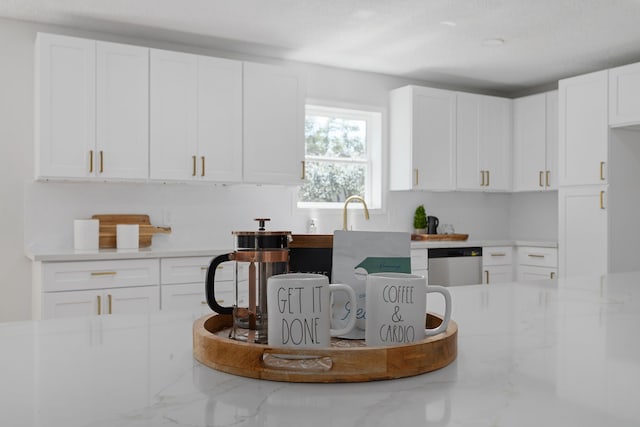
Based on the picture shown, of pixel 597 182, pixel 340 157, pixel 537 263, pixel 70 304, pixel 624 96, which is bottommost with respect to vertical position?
pixel 70 304

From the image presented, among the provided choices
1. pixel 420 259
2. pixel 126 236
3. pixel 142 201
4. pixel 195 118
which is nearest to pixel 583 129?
pixel 420 259

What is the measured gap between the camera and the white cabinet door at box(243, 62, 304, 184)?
13.8 ft

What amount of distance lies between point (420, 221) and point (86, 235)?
2.92 m

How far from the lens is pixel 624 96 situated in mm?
4500

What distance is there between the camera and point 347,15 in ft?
12.3

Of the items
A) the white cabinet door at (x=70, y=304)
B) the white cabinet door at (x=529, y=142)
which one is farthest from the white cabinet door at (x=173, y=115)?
the white cabinet door at (x=529, y=142)

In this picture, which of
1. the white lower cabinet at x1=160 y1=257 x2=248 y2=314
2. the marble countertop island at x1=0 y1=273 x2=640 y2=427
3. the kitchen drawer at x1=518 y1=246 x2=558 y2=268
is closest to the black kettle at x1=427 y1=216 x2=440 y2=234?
the kitchen drawer at x1=518 y1=246 x2=558 y2=268

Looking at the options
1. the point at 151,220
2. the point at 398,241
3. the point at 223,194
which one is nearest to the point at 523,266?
the point at 223,194

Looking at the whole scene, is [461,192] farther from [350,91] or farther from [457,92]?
[350,91]

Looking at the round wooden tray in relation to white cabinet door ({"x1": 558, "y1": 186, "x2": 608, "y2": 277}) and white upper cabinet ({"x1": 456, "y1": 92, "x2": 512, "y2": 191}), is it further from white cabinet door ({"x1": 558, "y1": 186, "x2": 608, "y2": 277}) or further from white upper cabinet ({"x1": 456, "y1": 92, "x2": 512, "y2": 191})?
white upper cabinet ({"x1": 456, "y1": 92, "x2": 512, "y2": 191})

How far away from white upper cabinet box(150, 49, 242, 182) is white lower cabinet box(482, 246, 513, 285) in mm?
2347

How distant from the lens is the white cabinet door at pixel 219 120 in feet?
13.3

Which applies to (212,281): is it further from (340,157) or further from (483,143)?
(483,143)

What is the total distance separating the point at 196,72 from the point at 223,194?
3.22 feet
